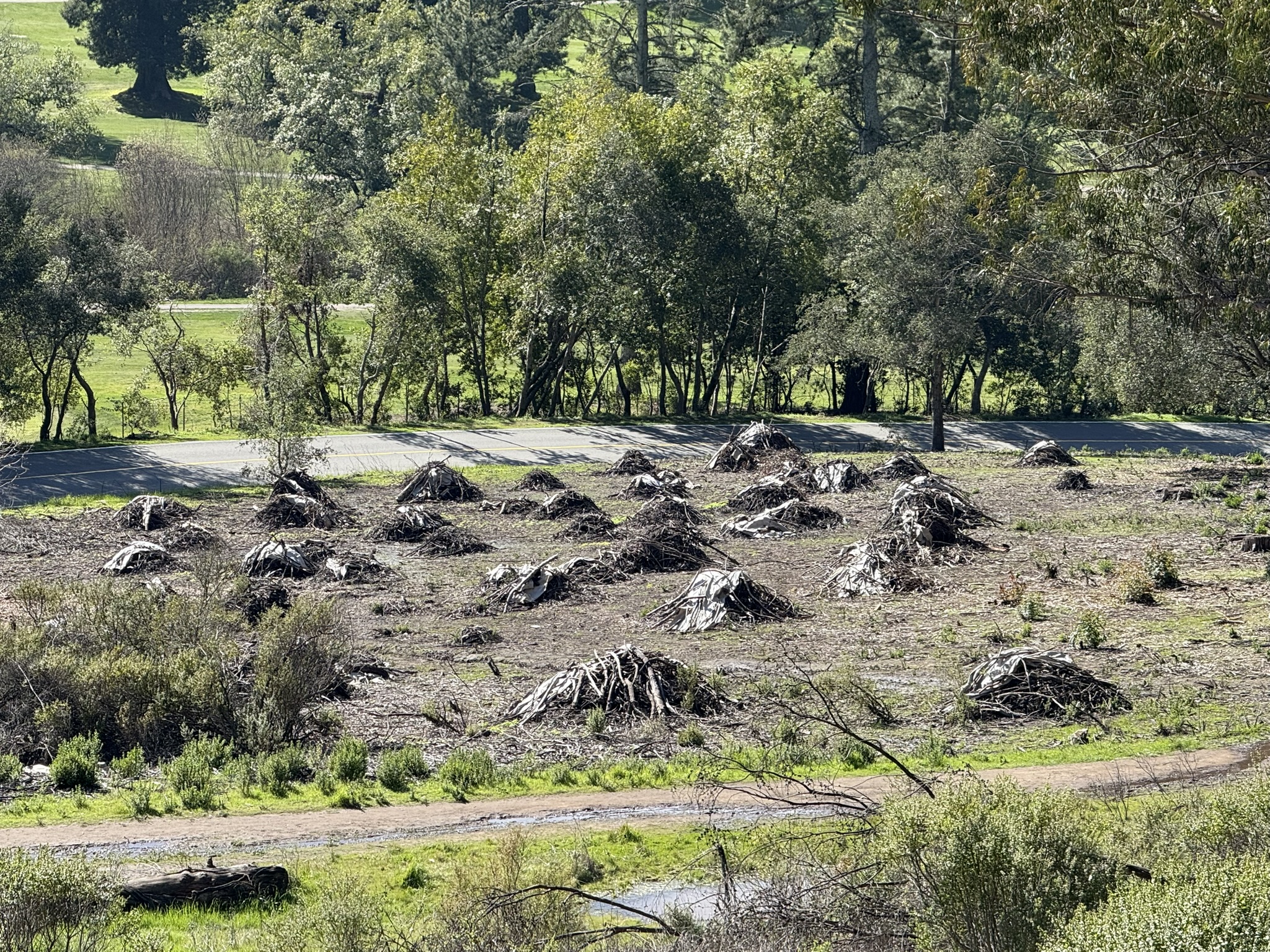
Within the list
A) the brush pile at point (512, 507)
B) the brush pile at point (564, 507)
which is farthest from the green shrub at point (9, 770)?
the brush pile at point (512, 507)

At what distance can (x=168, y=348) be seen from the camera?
1732 inches

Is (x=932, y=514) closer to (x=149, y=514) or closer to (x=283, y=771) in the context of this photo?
(x=283, y=771)

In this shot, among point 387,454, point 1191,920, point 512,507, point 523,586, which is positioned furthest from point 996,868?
point 387,454

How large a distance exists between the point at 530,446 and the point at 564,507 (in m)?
11.7

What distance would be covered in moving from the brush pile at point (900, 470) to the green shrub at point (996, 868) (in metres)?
24.8

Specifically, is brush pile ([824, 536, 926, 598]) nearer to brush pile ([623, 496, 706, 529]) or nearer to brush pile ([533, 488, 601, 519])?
brush pile ([623, 496, 706, 529])

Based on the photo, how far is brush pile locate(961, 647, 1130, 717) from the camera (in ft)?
50.7

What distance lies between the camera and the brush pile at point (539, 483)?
32406mm

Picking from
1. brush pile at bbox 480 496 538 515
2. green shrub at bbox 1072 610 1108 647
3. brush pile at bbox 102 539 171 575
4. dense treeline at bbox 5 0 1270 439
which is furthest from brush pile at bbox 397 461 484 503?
green shrub at bbox 1072 610 1108 647

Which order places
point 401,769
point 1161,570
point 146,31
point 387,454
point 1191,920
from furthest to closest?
point 146,31 → point 387,454 → point 1161,570 → point 401,769 → point 1191,920

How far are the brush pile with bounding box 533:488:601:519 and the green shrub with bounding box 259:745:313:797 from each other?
586 inches

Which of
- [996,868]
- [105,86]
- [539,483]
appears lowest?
[539,483]

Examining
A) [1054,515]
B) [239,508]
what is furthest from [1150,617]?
[239,508]

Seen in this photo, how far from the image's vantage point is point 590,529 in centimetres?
2717
